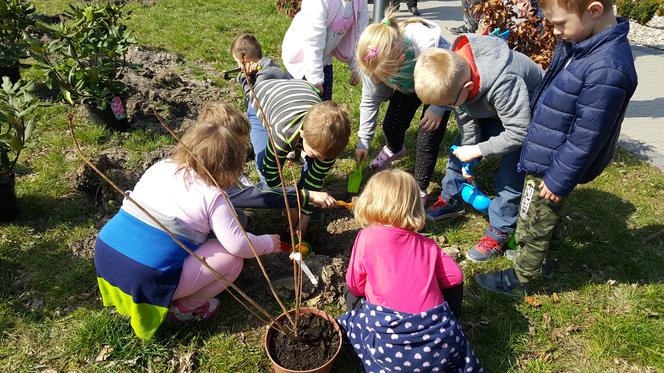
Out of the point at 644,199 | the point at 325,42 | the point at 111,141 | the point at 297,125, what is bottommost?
the point at 644,199

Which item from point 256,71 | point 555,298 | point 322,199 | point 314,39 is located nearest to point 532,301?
point 555,298

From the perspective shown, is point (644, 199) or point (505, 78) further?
point (644, 199)

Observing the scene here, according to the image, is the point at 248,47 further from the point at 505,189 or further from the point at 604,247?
the point at 604,247

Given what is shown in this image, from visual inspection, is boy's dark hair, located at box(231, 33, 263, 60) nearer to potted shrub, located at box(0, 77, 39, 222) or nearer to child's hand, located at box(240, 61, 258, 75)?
child's hand, located at box(240, 61, 258, 75)

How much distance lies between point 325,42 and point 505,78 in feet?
5.19

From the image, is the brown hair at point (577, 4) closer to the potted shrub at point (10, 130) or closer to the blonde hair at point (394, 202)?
the blonde hair at point (394, 202)

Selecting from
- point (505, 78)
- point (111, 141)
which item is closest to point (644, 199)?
point (505, 78)

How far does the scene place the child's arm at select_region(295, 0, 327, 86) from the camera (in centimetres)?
351

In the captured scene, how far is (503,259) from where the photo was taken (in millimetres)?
3162

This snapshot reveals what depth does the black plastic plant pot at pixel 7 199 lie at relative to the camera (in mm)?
3082

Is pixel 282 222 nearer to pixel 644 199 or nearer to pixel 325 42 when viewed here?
pixel 325 42

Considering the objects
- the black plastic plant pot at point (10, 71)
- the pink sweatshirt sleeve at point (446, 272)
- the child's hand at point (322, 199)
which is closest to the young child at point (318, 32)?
the child's hand at point (322, 199)

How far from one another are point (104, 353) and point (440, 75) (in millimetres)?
2304

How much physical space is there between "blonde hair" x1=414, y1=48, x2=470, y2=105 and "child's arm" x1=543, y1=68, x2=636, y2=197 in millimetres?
651
